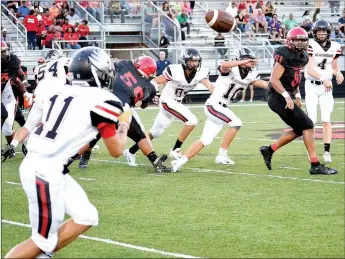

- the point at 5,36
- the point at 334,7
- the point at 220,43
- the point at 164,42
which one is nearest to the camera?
the point at 5,36

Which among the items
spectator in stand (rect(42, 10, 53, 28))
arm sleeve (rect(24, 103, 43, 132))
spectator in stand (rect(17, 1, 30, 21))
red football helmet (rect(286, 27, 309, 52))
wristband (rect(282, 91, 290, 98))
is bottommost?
spectator in stand (rect(42, 10, 53, 28))

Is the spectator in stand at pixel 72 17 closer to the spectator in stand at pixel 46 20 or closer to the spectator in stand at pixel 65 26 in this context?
the spectator in stand at pixel 65 26

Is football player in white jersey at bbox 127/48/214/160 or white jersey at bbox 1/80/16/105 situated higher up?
football player in white jersey at bbox 127/48/214/160

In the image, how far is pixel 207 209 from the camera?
8164 millimetres

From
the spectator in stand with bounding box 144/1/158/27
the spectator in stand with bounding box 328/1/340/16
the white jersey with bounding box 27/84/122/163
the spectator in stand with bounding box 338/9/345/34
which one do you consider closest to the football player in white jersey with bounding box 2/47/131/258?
the white jersey with bounding box 27/84/122/163

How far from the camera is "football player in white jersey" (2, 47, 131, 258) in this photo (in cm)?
529

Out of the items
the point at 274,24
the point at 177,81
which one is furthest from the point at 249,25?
the point at 177,81

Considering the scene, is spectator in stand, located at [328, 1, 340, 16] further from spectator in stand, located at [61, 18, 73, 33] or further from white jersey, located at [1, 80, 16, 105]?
white jersey, located at [1, 80, 16, 105]

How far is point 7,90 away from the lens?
12.8m

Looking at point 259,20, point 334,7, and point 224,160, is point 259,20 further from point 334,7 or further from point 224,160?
point 224,160

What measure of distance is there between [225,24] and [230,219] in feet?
16.3

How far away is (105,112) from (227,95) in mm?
6613

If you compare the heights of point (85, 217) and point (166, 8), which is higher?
point (85, 217)

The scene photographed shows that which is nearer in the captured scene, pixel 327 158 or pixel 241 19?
pixel 327 158
